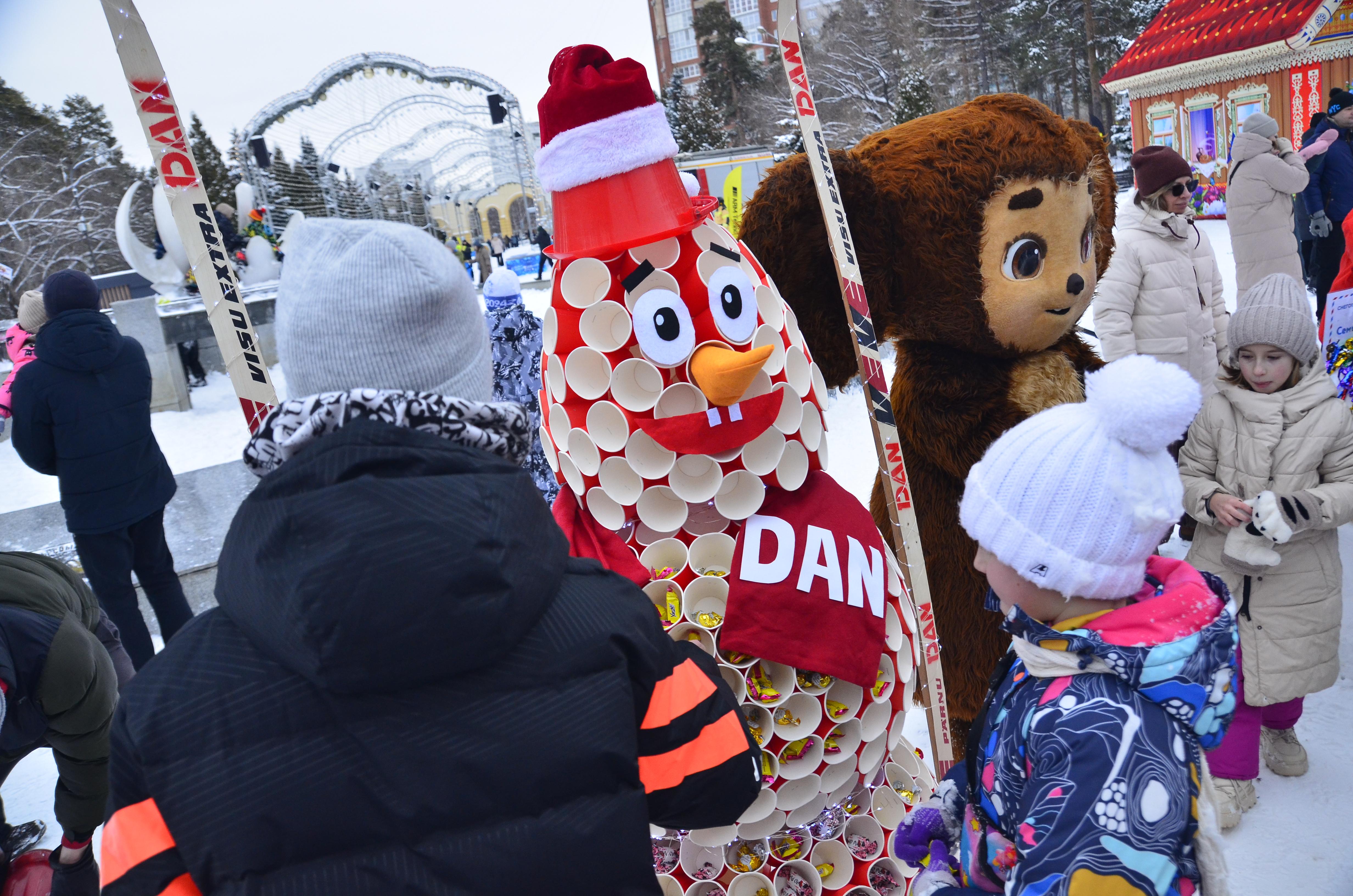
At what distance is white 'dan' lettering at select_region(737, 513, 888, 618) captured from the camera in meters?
1.67

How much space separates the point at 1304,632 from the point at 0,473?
9.25m

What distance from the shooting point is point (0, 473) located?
25.6ft

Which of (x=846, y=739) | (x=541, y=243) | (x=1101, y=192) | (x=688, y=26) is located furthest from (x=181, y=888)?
(x=688, y=26)

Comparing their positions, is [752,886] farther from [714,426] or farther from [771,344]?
[771,344]

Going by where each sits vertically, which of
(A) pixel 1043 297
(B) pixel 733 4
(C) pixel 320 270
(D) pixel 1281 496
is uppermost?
(B) pixel 733 4

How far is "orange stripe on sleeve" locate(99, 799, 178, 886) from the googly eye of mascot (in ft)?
6.21

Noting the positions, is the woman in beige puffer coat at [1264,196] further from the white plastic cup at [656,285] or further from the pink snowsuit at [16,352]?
the pink snowsuit at [16,352]

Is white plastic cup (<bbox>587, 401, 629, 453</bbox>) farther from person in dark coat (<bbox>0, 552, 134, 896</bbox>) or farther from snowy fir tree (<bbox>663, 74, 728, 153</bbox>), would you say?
snowy fir tree (<bbox>663, 74, 728, 153</bbox>)

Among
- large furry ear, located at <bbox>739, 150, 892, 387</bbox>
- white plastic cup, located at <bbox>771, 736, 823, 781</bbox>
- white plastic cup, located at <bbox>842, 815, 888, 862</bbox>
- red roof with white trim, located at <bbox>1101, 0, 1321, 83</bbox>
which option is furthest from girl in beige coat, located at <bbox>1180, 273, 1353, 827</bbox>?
red roof with white trim, located at <bbox>1101, 0, 1321, 83</bbox>

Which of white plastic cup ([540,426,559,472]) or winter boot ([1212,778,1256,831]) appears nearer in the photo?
white plastic cup ([540,426,559,472])

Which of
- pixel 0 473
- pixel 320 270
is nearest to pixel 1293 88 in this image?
pixel 320 270

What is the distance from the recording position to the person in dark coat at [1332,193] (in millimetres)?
5625

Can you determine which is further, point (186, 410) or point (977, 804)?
point (186, 410)

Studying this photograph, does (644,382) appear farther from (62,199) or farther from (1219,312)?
(62,199)
